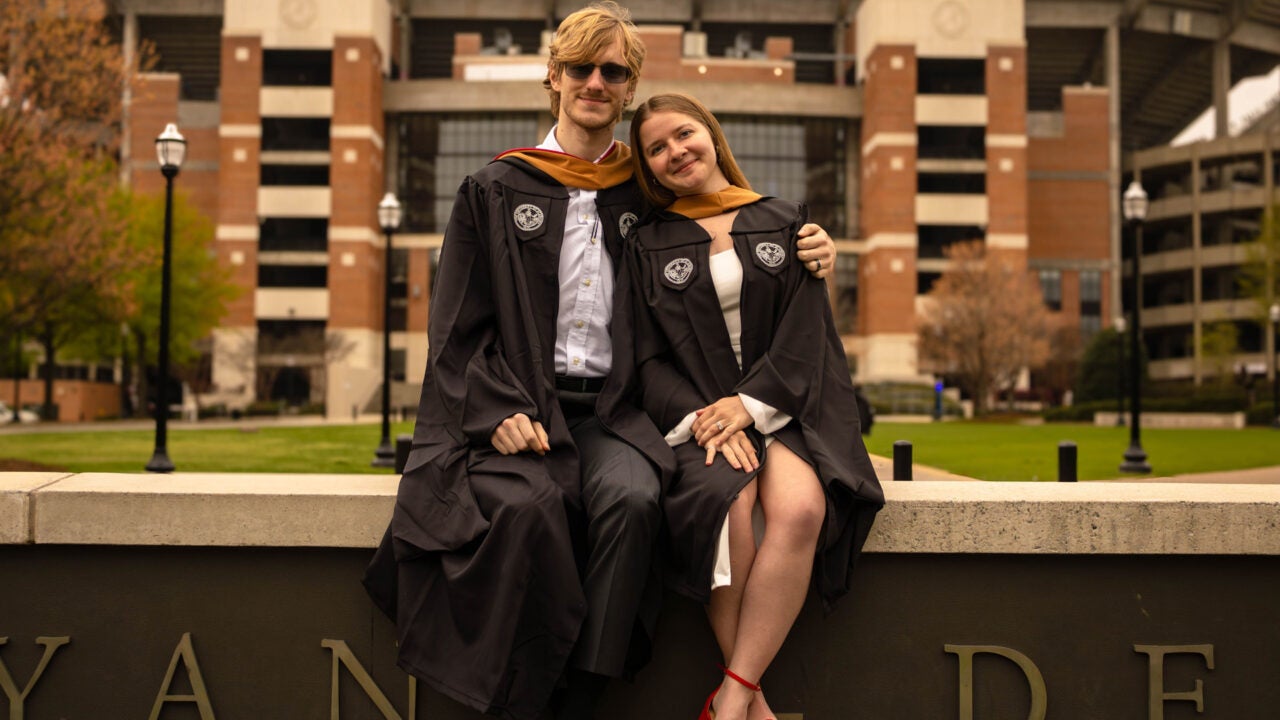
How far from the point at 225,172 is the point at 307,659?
63688 mm

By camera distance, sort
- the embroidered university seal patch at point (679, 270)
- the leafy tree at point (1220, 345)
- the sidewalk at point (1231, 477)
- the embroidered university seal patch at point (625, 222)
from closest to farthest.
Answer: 1. the embroidered university seal patch at point (679, 270)
2. the embroidered university seal patch at point (625, 222)
3. the sidewalk at point (1231, 477)
4. the leafy tree at point (1220, 345)

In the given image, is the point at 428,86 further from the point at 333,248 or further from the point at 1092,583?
the point at 1092,583

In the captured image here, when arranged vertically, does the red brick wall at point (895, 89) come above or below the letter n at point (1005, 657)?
above

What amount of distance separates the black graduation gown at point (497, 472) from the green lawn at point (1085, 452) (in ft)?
34.9

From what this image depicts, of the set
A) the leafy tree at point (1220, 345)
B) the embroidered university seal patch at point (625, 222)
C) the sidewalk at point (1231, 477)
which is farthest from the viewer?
the leafy tree at point (1220, 345)

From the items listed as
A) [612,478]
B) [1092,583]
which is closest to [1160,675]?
[1092,583]

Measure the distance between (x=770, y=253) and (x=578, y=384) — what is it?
849 mm

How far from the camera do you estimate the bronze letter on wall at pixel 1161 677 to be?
3.53m

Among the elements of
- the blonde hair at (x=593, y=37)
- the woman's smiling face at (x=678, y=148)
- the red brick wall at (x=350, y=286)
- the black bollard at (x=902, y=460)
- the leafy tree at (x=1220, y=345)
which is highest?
the red brick wall at (x=350, y=286)

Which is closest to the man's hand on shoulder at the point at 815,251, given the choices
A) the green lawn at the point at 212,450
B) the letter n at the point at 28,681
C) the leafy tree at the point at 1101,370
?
the letter n at the point at 28,681

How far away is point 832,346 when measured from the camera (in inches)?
146

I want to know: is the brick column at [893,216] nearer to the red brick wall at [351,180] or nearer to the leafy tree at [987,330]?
the leafy tree at [987,330]

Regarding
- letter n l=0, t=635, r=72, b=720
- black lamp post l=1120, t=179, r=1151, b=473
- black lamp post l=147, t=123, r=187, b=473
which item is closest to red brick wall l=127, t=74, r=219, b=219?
black lamp post l=147, t=123, r=187, b=473

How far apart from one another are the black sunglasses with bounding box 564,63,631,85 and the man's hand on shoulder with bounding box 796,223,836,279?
0.91 m
